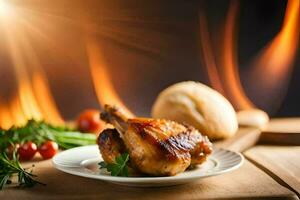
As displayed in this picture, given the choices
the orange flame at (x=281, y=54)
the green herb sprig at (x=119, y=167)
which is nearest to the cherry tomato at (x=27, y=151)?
the green herb sprig at (x=119, y=167)

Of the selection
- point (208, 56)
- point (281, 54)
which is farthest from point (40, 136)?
point (281, 54)

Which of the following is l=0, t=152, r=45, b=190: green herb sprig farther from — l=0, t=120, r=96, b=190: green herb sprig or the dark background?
the dark background

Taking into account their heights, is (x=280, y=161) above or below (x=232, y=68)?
below

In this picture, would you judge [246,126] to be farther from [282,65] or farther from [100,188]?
[100,188]

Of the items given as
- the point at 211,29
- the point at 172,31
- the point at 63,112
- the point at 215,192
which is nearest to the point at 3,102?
the point at 63,112

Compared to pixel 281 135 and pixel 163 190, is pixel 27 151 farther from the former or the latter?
pixel 281 135

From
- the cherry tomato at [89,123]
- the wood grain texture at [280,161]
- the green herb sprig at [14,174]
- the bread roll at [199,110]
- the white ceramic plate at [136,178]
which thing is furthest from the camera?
the cherry tomato at [89,123]

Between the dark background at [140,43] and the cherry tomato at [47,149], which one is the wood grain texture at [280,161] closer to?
the cherry tomato at [47,149]
